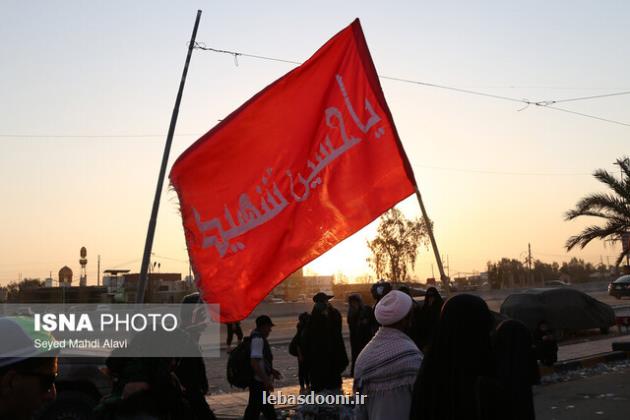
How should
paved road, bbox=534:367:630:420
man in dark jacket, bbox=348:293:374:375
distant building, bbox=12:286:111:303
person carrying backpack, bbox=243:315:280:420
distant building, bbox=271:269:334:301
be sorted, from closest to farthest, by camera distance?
1. person carrying backpack, bbox=243:315:280:420
2. paved road, bbox=534:367:630:420
3. man in dark jacket, bbox=348:293:374:375
4. distant building, bbox=12:286:111:303
5. distant building, bbox=271:269:334:301

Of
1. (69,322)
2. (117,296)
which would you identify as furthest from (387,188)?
(117,296)

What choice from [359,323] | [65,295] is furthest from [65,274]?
[359,323]

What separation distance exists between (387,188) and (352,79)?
103 centimetres

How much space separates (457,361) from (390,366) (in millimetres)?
1381

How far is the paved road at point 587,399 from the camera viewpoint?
1078cm

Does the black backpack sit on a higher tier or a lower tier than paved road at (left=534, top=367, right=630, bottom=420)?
higher

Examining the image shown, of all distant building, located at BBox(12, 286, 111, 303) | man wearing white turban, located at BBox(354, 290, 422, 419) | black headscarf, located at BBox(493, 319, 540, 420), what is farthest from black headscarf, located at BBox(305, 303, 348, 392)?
distant building, located at BBox(12, 286, 111, 303)

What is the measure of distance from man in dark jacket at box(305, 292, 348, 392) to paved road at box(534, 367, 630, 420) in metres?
2.89

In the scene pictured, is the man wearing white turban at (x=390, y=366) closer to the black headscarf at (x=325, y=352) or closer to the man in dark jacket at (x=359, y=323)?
the black headscarf at (x=325, y=352)

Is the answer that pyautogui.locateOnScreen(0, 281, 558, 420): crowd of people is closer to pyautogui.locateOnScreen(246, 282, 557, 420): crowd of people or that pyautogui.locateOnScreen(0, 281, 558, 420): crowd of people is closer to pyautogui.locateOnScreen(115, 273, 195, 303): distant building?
pyautogui.locateOnScreen(246, 282, 557, 420): crowd of people

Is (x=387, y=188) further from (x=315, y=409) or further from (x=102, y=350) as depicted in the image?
(x=102, y=350)

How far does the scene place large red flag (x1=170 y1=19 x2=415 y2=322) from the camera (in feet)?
20.7

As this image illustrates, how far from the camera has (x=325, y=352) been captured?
10195 millimetres

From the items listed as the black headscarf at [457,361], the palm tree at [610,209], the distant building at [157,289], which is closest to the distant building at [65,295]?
the distant building at [157,289]
